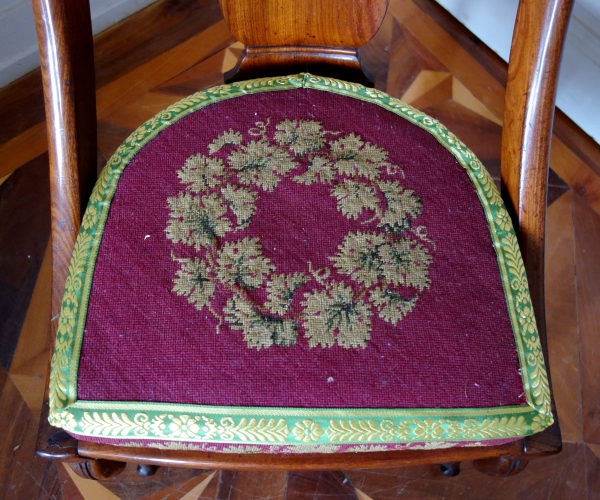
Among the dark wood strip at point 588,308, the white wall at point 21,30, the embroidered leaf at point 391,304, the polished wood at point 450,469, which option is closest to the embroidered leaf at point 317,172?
the embroidered leaf at point 391,304

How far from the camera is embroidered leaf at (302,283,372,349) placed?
422mm

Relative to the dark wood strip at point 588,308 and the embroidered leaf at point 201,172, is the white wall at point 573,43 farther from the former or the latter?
the embroidered leaf at point 201,172

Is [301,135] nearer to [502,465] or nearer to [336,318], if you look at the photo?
[336,318]

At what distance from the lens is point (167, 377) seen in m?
0.41

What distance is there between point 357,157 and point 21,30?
2.36ft

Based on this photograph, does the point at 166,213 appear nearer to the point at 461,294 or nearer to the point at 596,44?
the point at 461,294

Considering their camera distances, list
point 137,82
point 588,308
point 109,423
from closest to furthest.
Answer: point 109,423
point 588,308
point 137,82

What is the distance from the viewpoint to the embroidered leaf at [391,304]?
0.43 m

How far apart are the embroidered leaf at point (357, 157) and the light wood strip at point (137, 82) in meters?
0.59

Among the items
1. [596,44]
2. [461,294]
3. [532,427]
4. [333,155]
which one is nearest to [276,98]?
[333,155]

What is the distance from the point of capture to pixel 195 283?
44 centimetres

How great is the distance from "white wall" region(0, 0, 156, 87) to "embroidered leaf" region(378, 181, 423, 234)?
0.73 meters

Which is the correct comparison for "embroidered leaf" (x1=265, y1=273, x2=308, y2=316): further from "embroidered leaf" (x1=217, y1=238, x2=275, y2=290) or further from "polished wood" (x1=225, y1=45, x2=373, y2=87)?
"polished wood" (x1=225, y1=45, x2=373, y2=87)

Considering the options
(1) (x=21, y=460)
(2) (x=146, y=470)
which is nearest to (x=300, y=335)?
(2) (x=146, y=470)
